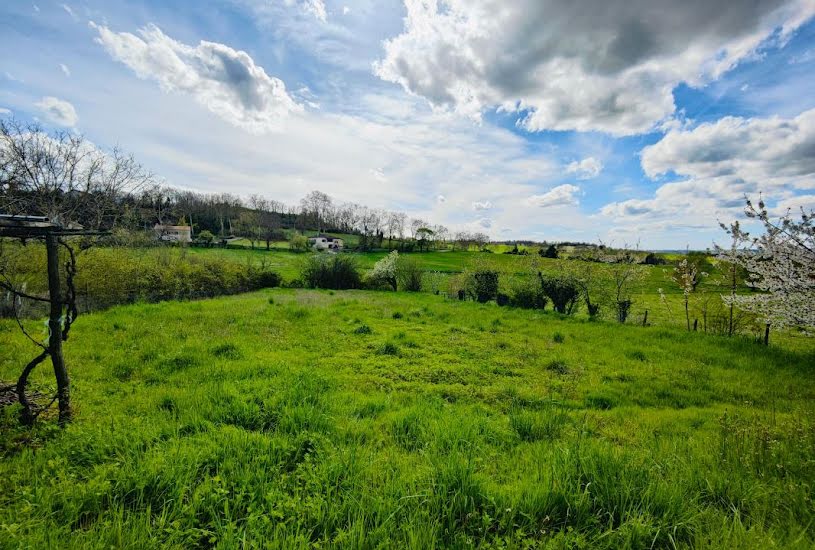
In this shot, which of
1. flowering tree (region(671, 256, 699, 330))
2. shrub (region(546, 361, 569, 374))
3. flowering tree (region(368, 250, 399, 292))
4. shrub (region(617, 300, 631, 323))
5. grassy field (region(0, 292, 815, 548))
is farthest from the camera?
flowering tree (region(368, 250, 399, 292))

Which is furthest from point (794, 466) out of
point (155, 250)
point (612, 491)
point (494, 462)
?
point (155, 250)

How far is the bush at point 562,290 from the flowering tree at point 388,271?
50.7 ft

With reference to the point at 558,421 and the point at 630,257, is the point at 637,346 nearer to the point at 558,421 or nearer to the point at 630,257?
the point at 558,421

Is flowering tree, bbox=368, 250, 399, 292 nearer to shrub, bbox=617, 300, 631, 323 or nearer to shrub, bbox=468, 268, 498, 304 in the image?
shrub, bbox=468, 268, 498, 304

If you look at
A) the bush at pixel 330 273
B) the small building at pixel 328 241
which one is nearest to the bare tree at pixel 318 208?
the small building at pixel 328 241

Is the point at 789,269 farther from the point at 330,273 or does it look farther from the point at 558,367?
the point at 330,273

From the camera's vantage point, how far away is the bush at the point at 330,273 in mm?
32344

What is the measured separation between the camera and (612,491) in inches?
115

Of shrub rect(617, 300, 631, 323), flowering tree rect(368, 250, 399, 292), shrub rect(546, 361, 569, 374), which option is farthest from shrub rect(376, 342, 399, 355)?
flowering tree rect(368, 250, 399, 292)

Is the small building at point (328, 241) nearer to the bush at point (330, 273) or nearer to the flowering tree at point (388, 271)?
the bush at point (330, 273)

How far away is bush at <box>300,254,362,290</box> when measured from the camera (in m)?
32.3

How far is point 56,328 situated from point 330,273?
28164 mm

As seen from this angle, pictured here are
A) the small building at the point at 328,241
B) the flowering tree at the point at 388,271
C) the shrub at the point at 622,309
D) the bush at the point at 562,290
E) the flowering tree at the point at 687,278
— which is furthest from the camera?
the small building at the point at 328,241

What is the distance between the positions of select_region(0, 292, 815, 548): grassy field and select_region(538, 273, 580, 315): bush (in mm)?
9037
